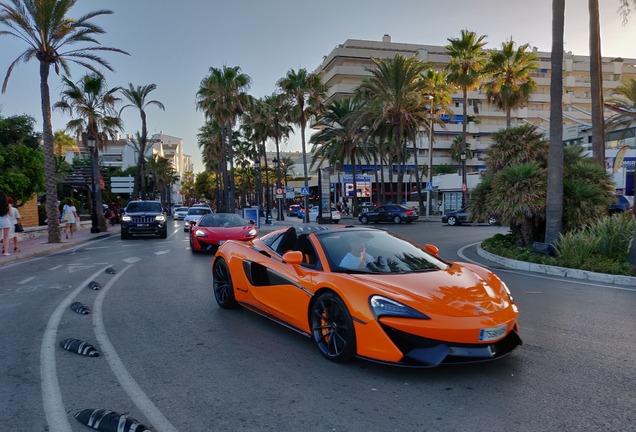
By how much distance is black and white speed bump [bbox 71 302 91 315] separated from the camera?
22.7 feet

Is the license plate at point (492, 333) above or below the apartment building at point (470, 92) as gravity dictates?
below

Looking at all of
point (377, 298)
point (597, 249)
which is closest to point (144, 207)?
point (597, 249)

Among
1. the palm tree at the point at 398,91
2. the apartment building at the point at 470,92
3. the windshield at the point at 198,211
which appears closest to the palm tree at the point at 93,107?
the windshield at the point at 198,211

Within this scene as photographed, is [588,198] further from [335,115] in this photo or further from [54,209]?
[335,115]

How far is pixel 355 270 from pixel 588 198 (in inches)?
423

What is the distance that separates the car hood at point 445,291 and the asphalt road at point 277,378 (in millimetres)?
600

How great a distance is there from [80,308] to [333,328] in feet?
14.8

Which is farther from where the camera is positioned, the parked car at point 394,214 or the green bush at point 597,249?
the parked car at point 394,214

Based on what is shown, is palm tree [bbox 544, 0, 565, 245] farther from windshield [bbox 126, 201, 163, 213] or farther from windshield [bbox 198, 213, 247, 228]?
windshield [bbox 126, 201, 163, 213]

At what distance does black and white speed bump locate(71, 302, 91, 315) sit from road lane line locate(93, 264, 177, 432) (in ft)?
0.77

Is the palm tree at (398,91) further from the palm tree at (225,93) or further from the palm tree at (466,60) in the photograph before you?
the palm tree at (225,93)

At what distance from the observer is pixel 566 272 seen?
33.8ft

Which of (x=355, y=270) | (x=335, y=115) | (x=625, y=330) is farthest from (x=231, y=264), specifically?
(x=335, y=115)

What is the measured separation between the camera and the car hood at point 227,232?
46.2 feet
